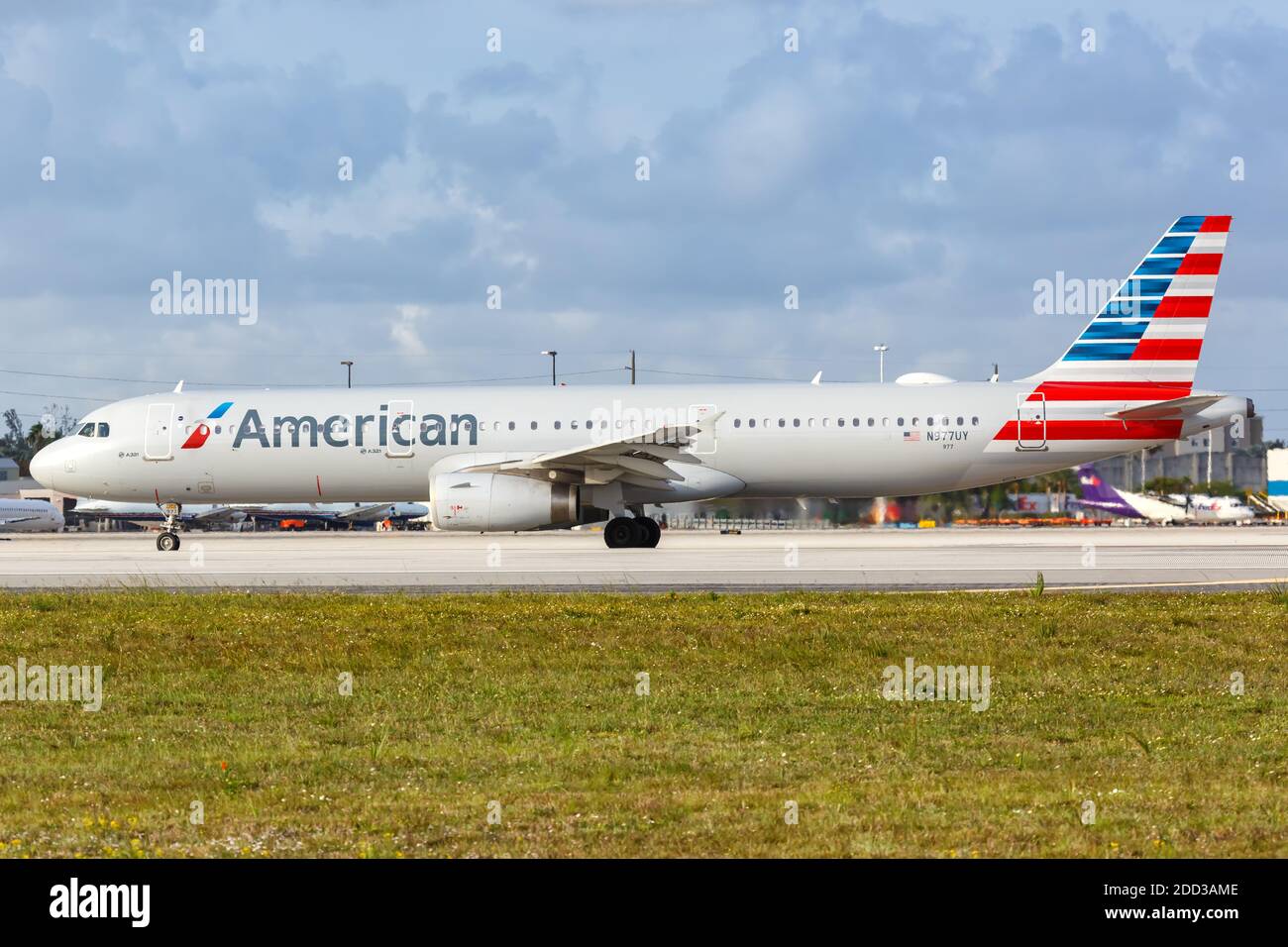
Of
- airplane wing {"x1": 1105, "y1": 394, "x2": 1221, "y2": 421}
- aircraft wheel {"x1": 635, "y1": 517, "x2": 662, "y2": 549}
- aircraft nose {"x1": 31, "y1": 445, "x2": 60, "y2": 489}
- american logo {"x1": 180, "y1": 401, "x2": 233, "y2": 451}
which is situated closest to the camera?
A: airplane wing {"x1": 1105, "y1": 394, "x2": 1221, "y2": 421}

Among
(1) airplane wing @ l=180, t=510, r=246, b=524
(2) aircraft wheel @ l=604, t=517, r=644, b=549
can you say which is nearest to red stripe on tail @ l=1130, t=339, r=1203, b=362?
(2) aircraft wheel @ l=604, t=517, r=644, b=549

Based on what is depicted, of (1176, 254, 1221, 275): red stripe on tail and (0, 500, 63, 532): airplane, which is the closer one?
(1176, 254, 1221, 275): red stripe on tail

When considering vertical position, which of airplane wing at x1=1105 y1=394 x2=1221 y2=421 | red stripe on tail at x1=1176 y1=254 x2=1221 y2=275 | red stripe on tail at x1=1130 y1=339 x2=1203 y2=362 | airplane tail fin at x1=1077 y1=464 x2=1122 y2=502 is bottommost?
airplane tail fin at x1=1077 y1=464 x2=1122 y2=502

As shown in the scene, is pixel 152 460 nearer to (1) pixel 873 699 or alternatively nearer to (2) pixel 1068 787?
(1) pixel 873 699

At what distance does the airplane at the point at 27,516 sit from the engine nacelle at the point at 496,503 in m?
49.4

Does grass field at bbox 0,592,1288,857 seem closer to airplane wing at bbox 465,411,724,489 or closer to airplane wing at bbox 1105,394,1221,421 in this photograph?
airplane wing at bbox 465,411,724,489

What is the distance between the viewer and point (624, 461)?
3081cm

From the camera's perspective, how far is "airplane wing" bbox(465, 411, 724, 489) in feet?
98.4

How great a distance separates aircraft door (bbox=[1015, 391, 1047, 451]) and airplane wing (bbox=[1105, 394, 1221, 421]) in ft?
5.18

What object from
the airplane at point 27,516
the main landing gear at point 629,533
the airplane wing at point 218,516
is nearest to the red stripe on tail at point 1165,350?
the main landing gear at point 629,533
